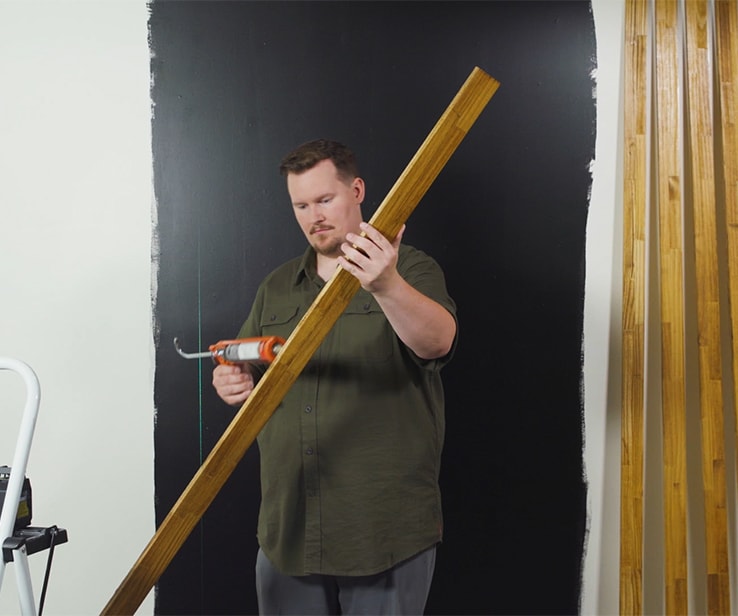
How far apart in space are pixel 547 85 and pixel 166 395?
1.31 m

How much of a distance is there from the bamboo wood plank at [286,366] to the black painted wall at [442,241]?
1.43 feet

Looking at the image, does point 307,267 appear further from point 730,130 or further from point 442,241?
point 730,130

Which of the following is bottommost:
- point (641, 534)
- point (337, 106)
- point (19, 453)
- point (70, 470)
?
point (641, 534)

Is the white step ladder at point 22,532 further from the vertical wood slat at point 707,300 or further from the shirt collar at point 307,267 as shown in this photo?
the vertical wood slat at point 707,300

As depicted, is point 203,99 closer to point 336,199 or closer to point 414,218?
point 336,199

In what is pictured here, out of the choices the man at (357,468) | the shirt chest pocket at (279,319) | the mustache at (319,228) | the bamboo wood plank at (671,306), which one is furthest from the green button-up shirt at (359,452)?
the bamboo wood plank at (671,306)

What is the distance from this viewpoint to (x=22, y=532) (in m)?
1.34

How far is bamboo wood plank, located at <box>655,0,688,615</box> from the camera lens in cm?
181

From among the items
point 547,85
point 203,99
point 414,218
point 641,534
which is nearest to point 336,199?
point 414,218

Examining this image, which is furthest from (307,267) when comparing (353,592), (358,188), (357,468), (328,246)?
(353,592)

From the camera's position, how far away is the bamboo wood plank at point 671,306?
181 centimetres

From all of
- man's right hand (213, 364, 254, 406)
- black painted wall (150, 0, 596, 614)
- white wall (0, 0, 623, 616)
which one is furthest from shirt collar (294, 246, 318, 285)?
white wall (0, 0, 623, 616)

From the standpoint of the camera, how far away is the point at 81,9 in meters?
1.95

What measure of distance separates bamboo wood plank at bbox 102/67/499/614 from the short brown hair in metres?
0.38
